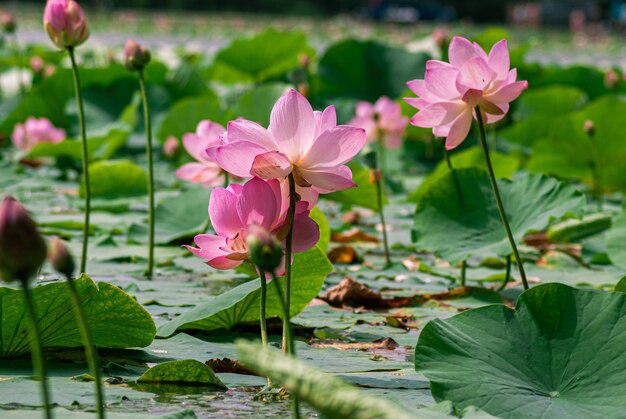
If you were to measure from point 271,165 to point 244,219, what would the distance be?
0.06m

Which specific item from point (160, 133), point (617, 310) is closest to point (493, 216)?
point (617, 310)

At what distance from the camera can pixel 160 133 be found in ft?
11.2

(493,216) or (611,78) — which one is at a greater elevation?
(611,78)

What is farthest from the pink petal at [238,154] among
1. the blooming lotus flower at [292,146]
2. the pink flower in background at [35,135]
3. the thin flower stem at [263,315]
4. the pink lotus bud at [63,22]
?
the pink flower in background at [35,135]

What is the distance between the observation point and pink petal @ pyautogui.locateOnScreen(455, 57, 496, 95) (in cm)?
129

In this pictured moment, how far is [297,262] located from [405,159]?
2735mm

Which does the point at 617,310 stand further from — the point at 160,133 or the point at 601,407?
the point at 160,133

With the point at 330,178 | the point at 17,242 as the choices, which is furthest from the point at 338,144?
the point at 17,242

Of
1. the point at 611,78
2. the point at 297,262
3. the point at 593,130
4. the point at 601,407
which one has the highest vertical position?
the point at 611,78

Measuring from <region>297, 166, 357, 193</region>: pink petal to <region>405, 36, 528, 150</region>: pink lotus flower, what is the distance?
25 centimetres

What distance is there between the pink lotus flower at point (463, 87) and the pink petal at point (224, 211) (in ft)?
1.12

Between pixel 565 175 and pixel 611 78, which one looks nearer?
pixel 565 175

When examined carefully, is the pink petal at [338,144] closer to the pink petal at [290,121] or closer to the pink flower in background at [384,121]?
the pink petal at [290,121]

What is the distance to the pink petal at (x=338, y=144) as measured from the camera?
104 cm
